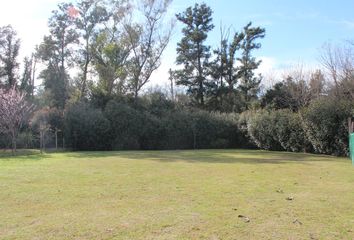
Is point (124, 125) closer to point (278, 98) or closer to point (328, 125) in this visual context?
point (328, 125)

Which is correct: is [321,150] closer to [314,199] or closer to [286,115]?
[286,115]

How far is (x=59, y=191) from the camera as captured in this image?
817cm

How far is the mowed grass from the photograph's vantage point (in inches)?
197

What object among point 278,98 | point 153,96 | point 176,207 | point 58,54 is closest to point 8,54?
point 58,54

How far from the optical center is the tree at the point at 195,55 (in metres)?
41.3

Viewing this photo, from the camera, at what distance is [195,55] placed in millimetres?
41469

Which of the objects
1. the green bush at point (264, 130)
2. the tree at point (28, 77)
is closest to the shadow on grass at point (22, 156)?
the green bush at point (264, 130)

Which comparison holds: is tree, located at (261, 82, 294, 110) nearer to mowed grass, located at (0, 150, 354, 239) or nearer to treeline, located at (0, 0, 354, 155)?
treeline, located at (0, 0, 354, 155)

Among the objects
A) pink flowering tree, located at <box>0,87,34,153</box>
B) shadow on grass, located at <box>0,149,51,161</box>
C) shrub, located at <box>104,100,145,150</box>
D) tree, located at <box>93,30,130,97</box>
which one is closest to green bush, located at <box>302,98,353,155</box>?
shrub, located at <box>104,100,145,150</box>

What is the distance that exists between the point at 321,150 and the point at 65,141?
Result: 55.3ft

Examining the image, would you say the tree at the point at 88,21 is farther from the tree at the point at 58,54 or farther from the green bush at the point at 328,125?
the green bush at the point at 328,125

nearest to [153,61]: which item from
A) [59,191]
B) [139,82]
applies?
[139,82]

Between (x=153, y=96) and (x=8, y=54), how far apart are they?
53.0ft

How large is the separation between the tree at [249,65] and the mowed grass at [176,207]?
103 ft
